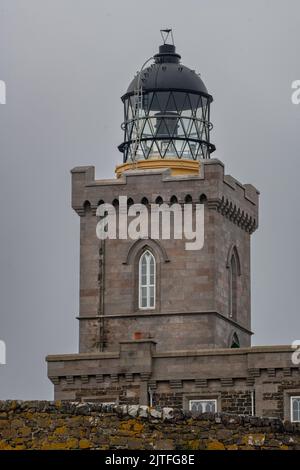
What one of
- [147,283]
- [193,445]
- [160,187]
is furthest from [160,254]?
[193,445]

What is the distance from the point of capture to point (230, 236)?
189 ft

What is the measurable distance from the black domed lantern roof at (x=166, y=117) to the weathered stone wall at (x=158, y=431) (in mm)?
32185

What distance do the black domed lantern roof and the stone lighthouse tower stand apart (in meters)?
0.03

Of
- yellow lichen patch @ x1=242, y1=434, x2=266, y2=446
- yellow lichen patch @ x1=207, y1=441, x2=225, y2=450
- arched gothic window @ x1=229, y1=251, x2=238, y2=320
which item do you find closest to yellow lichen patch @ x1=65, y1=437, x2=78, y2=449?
yellow lichen patch @ x1=207, y1=441, x2=225, y2=450

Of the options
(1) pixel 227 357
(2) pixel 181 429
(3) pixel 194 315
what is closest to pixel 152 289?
(3) pixel 194 315

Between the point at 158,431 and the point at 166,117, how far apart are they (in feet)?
107

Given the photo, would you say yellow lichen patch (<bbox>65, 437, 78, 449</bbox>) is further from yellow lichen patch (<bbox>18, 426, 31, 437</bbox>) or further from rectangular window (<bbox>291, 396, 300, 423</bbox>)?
rectangular window (<bbox>291, 396, 300, 423</bbox>)

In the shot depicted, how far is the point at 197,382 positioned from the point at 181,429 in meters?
24.5

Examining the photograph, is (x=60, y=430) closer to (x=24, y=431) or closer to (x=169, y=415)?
(x=24, y=431)

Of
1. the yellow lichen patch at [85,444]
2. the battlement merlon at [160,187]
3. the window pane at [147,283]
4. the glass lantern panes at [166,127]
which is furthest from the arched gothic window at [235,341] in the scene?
the yellow lichen patch at [85,444]

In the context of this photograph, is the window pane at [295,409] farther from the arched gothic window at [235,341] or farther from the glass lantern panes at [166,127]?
the glass lantern panes at [166,127]

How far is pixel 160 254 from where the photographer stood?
183 feet

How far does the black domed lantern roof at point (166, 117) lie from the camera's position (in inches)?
2299

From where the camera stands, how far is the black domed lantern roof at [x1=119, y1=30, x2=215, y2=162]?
5841 centimetres
